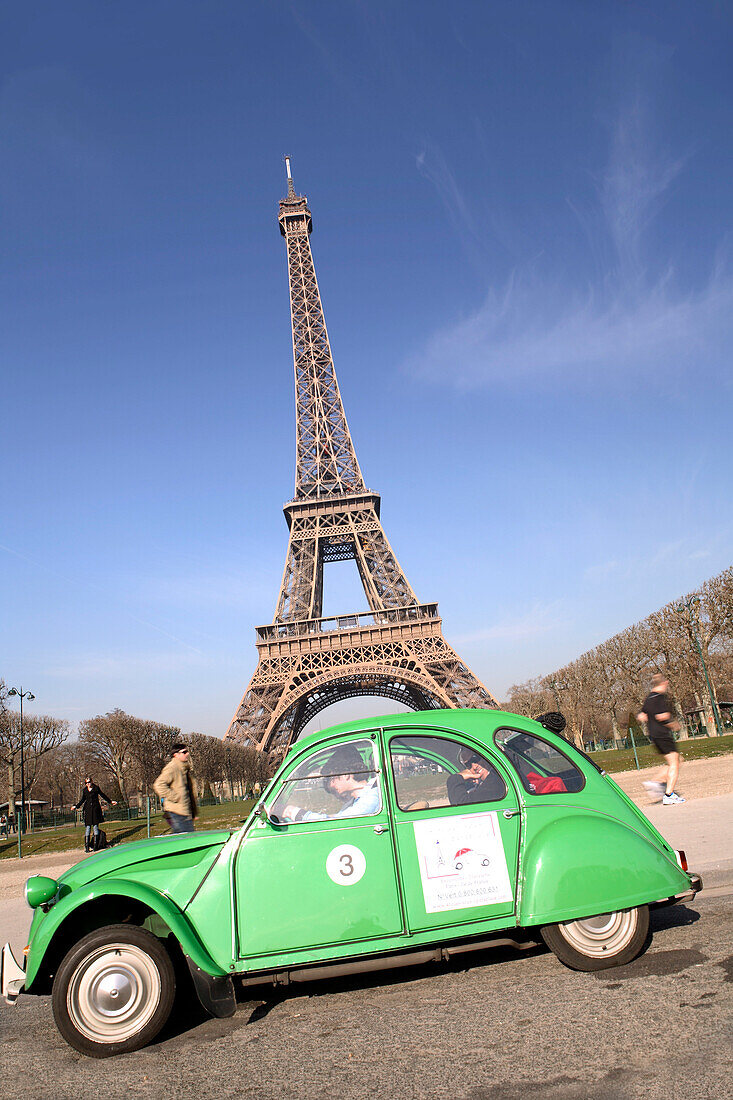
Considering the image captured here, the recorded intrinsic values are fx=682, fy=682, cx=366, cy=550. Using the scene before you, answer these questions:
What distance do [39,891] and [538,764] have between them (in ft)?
9.68

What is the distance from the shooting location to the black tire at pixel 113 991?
11.3 feet

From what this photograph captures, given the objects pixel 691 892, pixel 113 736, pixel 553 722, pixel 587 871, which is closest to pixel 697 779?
pixel 553 722

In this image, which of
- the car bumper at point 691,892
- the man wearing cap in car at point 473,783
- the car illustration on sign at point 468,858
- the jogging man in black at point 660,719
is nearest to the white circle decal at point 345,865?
the car illustration on sign at point 468,858

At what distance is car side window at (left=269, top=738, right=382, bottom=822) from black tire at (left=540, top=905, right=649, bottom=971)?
126 cm

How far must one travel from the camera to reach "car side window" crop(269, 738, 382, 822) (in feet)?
12.8

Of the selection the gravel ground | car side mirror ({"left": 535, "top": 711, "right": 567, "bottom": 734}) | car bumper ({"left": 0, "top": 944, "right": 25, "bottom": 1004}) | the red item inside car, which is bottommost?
the gravel ground

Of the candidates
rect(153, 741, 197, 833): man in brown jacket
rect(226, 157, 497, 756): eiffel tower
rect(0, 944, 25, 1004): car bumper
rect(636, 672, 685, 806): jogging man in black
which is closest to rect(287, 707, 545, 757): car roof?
rect(0, 944, 25, 1004): car bumper

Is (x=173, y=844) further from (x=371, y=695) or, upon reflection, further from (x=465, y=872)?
(x=371, y=695)

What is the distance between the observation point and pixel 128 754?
49.0 meters

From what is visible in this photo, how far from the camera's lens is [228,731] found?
123ft

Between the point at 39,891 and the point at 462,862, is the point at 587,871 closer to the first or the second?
the point at 462,862

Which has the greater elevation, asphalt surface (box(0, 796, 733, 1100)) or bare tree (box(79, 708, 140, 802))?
bare tree (box(79, 708, 140, 802))

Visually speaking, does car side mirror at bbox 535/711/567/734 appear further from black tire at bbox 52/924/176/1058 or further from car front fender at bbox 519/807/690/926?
black tire at bbox 52/924/176/1058

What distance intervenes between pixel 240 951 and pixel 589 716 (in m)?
54.3
